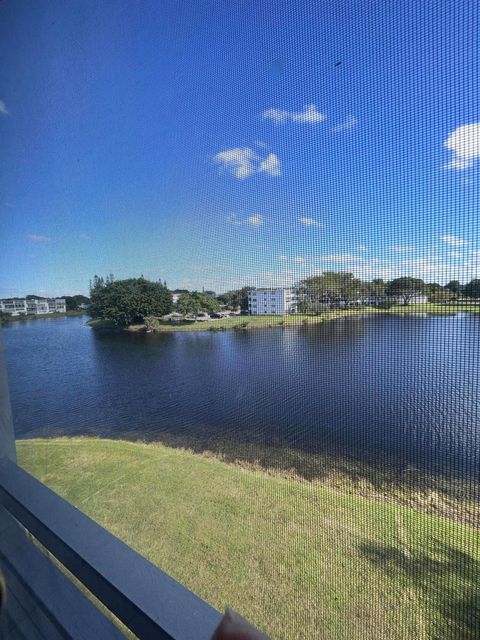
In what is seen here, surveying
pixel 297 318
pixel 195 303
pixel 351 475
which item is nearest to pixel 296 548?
pixel 351 475

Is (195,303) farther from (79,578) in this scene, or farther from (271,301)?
(79,578)

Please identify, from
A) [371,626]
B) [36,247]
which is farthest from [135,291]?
[371,626]

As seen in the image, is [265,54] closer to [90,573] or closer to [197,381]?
[90,573]

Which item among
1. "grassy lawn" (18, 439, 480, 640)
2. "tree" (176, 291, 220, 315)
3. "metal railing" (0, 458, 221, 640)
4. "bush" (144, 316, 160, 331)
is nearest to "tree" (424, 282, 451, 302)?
"grassy lawn" (18, 439, 480, 640)

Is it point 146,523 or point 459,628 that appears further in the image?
point 146,523

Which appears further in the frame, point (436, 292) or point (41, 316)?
point (41, 316)

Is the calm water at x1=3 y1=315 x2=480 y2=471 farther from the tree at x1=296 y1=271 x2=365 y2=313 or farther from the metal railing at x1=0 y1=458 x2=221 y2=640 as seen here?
the metal railing at x1=0 y1=458 x2=221 y2=640

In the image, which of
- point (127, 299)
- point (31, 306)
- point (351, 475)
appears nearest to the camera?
point (351, 475)
